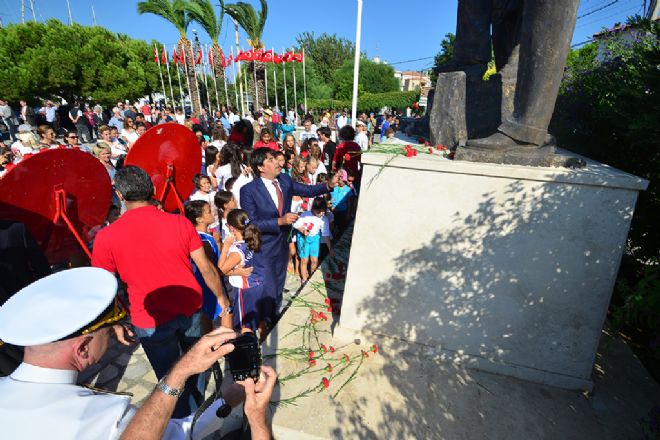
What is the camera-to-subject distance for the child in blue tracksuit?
3.30m

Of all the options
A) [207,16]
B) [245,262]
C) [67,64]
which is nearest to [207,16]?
[207,16]

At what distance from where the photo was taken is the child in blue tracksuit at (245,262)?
330cm

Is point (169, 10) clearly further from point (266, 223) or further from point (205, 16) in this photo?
point (266, 223)

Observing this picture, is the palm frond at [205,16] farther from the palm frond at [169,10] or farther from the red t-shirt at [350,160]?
the red t-shirt at [350,160]

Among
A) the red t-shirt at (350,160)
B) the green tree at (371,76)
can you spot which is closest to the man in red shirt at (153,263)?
the red t-shirt at (350,160)

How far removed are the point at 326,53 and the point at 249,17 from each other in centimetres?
3404

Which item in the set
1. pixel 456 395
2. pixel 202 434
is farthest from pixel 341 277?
pixel 202 434

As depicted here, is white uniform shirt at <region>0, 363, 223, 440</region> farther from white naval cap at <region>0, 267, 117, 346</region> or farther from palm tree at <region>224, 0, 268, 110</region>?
palm tree at <region>224, 0, 268, 110</region>

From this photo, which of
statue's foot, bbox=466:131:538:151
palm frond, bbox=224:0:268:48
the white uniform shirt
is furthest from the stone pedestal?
palm frond, bbox=224:0:268:48

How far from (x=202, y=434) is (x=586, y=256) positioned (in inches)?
105

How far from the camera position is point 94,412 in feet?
3.76

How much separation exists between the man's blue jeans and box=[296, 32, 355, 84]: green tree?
181 ft

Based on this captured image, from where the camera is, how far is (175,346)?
256cm

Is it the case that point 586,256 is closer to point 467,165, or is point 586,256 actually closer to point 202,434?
point 467,165
